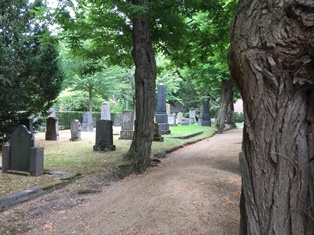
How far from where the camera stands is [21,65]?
1127cm

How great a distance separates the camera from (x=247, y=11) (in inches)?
96.3

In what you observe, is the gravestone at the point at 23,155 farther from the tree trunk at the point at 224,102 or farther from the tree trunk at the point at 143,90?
the tree trunk at the point at 224,102

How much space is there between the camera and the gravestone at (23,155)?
22.1 ft

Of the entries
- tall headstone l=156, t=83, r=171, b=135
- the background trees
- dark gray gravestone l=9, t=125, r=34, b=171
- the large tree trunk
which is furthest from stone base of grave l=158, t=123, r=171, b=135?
the large tree trunk

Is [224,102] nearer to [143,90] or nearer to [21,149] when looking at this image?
[143,90]

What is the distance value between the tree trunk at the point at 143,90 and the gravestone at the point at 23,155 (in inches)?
101

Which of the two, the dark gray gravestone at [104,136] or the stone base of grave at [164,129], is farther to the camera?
the stone base of grave at [164,129]

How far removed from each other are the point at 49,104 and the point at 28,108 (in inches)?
56.7

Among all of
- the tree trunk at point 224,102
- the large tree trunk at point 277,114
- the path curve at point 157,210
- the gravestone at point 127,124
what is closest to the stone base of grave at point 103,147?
the gravestone at point 127,124

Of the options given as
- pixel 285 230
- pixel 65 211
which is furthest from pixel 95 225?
pixel 285 230

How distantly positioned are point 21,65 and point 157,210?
31.8 feet

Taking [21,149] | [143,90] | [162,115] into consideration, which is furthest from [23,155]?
[162,115]

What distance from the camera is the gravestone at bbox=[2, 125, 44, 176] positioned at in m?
6.72

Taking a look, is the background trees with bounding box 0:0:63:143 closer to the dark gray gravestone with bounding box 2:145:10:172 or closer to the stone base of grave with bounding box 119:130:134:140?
the dark gray gravestone with bounding box 2:145:10:172
